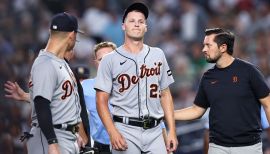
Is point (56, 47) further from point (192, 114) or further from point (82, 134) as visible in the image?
point (192, 114)

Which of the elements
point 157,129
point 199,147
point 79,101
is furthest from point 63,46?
point 199,147

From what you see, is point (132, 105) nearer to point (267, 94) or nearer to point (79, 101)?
point (79, 101)

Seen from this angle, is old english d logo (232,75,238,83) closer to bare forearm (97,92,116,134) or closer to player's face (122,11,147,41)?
player's face (122,11,147,41)

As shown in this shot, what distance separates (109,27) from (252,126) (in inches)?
339

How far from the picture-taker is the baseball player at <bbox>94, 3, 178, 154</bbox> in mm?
7742

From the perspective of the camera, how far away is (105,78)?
25.7 feet

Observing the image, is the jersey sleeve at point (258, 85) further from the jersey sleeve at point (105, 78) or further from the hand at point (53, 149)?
the hand at point (53, 149)

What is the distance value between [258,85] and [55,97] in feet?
6.66

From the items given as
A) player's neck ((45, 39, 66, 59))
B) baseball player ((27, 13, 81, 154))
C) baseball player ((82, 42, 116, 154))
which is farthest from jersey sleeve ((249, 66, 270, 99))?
player's neck ((45, 39, 66, 59))

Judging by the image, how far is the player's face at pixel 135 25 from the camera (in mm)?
7863

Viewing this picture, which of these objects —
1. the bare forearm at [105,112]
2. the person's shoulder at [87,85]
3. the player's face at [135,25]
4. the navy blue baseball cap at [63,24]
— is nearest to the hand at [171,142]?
the bare forearm at [105,112]

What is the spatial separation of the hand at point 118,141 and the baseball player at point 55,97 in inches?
12.5

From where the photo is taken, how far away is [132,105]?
25.6ft

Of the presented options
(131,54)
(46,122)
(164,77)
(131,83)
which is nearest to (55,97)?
(46,122)
